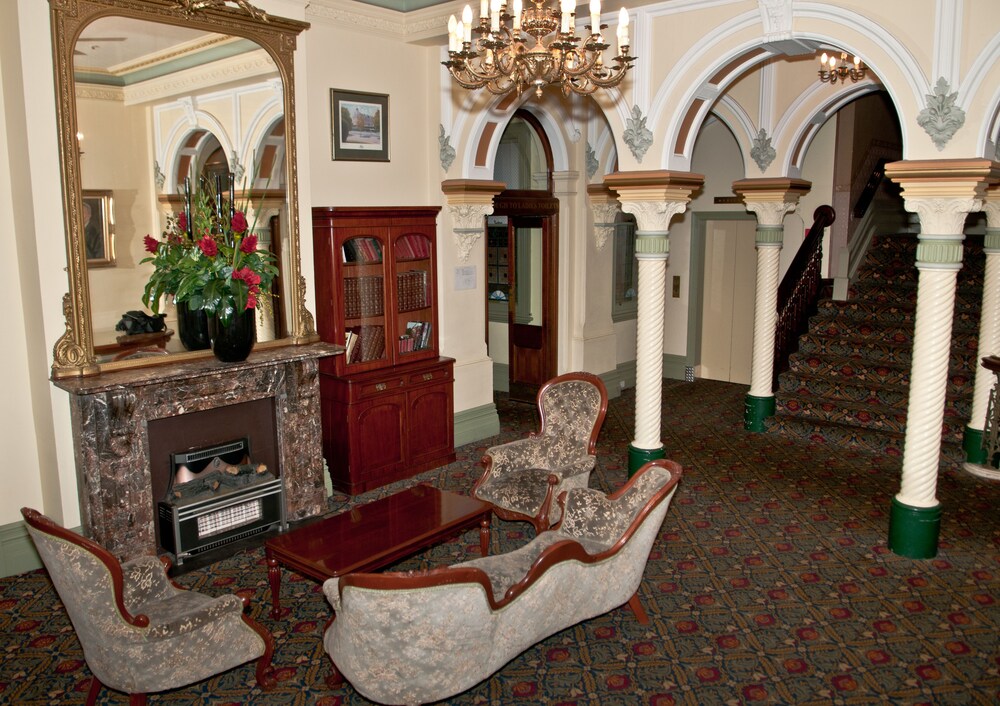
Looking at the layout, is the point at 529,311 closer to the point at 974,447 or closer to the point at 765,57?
the point at 765,57

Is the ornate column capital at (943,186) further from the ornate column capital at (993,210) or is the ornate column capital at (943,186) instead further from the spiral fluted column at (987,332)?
the spiral fluted column at (987,332)

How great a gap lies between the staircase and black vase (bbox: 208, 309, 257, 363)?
208 inches

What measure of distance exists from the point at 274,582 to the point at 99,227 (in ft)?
7.82

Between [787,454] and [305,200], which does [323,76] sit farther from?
[787,454]

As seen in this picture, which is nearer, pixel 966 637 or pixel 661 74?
pixel 966 637

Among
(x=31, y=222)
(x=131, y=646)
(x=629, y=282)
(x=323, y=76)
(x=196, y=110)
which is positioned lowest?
(x=131, y=646)

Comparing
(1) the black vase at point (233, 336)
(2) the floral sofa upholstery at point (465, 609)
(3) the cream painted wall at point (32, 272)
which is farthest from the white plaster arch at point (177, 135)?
(2) the floral sofa upholstery at point (465, 609)

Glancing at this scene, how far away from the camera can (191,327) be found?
5.30 meters

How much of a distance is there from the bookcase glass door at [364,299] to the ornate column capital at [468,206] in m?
1.03

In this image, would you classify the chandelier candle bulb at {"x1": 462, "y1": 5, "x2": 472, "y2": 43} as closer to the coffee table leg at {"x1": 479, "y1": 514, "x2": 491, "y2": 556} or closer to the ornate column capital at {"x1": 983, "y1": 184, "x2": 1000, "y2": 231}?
the coffee table leg at {"x1": 479, "y1": 514, "x2": 491, "y2": 556}

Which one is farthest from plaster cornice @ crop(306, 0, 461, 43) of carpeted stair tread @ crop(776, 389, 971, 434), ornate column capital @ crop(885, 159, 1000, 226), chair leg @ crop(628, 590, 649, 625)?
carpeted stair tread @ crop(776, 389, 971, 434)

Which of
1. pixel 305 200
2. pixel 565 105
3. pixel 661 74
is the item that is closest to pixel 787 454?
pixel 661 74

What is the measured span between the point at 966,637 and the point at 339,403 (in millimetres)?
4544

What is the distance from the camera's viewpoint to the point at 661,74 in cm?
600
